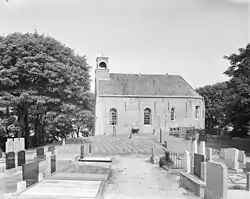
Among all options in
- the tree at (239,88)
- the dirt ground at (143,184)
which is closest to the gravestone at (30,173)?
the dirt ground at (143,184)

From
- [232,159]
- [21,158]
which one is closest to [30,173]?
[21,158]

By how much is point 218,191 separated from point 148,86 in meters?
37.2

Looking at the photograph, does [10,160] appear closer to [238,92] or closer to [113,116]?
[238,92]

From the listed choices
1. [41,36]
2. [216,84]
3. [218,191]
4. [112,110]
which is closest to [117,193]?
[218,191]

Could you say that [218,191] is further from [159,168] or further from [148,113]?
[148,113]

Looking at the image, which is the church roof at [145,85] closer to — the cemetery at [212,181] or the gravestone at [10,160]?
the gravestone at [10,160]

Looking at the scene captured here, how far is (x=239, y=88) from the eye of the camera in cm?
2062

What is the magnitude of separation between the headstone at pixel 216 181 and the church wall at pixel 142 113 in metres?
33.0

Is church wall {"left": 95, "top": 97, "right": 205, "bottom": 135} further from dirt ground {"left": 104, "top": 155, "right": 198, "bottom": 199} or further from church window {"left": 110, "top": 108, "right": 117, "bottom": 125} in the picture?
dirt ground {"left": 104, "top": 155, "right": 198, "bottom": 199}

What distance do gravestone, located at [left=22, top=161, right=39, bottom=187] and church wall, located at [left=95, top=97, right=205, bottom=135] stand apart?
30344 millimetres

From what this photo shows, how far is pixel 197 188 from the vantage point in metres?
9.89

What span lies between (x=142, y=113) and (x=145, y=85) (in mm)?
5004

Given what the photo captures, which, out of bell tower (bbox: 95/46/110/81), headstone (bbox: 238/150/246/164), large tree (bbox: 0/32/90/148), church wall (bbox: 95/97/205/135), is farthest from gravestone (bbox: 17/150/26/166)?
bell tower (bbox: 95/46/110/81)

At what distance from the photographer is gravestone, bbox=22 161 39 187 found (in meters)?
11.0
